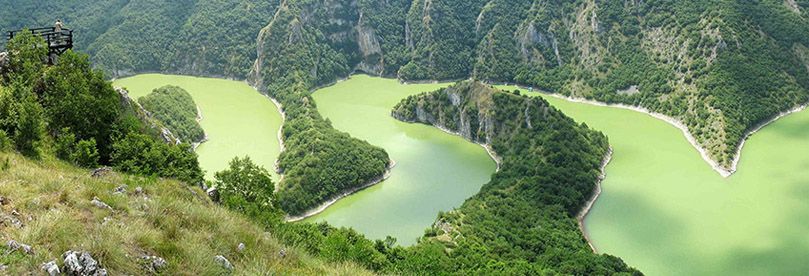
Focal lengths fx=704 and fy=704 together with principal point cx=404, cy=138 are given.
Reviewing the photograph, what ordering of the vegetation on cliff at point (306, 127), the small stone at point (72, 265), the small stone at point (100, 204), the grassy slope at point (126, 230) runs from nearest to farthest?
1. the small stone at point (72, 265)
2. the grassy slope at point (126, 230)
3. the small stone at point (100, 204)
4. the vegetation on cliff at point (306, 127)

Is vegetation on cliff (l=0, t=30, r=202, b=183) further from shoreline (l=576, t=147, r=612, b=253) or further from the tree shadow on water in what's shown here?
the tree shadow on water

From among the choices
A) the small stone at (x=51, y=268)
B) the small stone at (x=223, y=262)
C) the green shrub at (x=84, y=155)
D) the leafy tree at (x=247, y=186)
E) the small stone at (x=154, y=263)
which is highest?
the small stone at (x=51, y=268)

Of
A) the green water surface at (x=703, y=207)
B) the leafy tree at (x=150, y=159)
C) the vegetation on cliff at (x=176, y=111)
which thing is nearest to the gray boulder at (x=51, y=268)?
the leafy tree at (x=150, y=159)

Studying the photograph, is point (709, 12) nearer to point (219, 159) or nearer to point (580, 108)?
point (580, 108)

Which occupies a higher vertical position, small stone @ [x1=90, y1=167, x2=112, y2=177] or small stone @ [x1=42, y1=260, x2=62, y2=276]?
small stone @ [x1=42, y1=260, x2=62, y2=276]

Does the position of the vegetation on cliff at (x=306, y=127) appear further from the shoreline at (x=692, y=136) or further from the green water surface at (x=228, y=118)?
the shoreline at (x=692, y=136)

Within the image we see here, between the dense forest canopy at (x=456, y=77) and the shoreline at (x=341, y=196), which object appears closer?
the dense forest canopy at (x=456, y=77)

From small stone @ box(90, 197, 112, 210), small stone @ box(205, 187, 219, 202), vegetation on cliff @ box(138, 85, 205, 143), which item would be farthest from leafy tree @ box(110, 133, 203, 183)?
vegetation on cliff @ box(138, 85, 205, 143)
